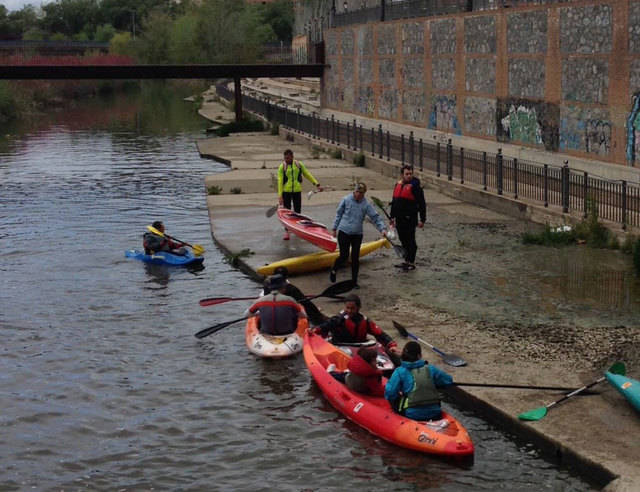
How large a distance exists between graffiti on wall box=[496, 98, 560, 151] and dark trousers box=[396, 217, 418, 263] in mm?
13448

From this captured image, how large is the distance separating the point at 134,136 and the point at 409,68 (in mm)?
18479

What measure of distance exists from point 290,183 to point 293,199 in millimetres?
390

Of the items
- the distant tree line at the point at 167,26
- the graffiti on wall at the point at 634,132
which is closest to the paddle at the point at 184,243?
the graffiti on wall at the point at 634,132

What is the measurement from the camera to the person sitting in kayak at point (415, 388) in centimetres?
1152

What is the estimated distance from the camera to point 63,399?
46.6 feet

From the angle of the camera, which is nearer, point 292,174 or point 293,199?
point 292,174

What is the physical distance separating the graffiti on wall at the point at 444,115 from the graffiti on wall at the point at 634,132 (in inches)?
496

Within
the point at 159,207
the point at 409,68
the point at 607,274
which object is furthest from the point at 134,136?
the point at 607,274

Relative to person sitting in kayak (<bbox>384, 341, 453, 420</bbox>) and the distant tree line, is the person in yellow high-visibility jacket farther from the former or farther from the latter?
the distant tree line

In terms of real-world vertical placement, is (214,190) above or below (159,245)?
above

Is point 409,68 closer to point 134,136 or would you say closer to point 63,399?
point 134,136

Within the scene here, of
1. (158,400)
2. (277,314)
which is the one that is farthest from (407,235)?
(158,400)

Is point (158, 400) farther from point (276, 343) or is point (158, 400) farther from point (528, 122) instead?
point (528, 122)

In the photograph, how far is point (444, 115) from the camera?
1633 inches
